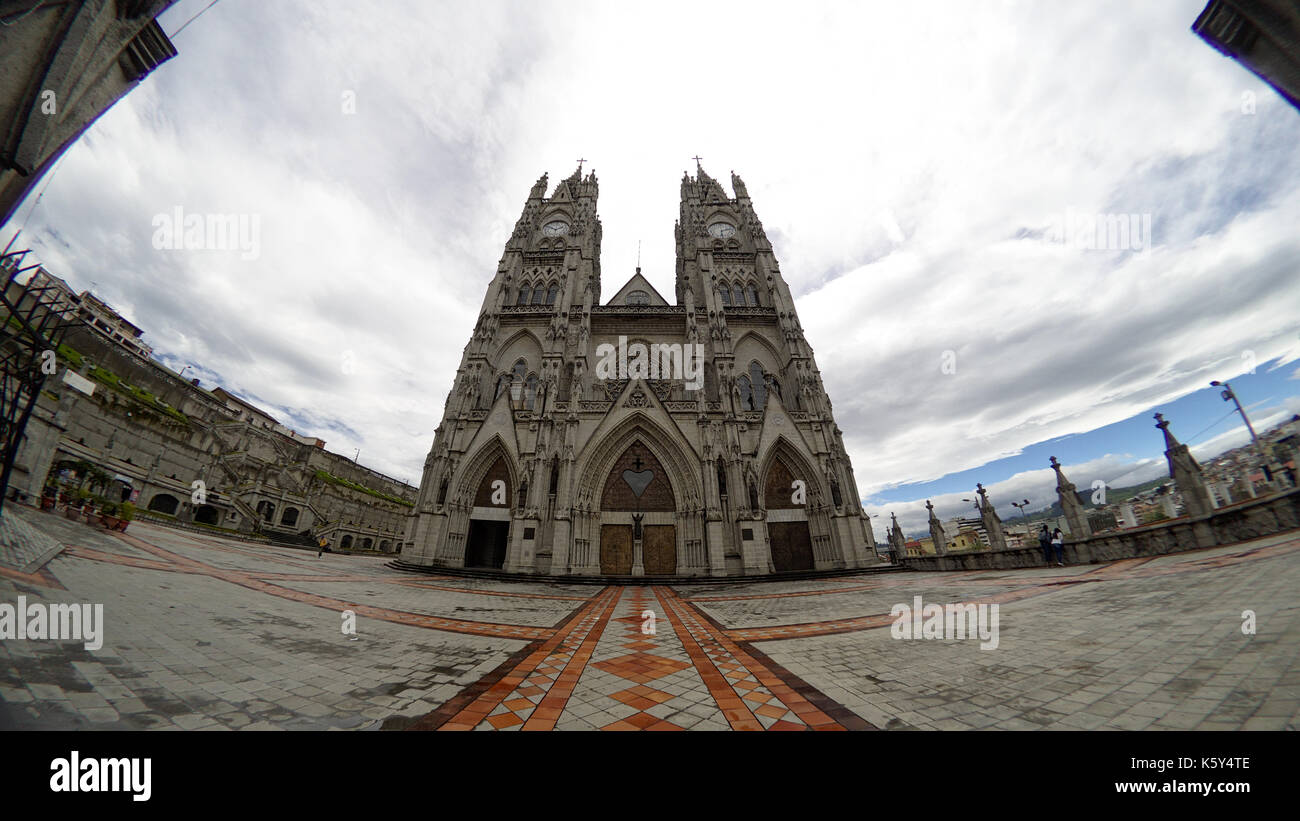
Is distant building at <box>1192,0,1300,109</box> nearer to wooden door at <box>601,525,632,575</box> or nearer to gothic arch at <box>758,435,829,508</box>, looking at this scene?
gothic arch at <box>758,435,829,508</box>

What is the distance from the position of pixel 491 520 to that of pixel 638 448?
7.37 meters

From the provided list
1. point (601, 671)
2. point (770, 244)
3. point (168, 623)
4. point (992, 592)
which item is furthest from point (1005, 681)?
point (770, 244)

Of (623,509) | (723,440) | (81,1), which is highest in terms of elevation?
(81,1)

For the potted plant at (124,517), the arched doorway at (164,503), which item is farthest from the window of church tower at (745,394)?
the arched doorway at (164,503)

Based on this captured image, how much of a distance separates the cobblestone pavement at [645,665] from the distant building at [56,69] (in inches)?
167

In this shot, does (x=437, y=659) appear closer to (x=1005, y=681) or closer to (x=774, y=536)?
(x=1005, y=681)

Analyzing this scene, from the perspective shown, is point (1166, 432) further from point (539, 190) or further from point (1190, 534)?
point (539, 190)

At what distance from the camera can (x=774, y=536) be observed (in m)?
16.6

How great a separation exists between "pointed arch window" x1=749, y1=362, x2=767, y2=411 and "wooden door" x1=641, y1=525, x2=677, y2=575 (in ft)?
25.1

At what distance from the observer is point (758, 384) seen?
1997cm

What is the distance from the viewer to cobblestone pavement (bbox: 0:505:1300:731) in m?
2.36

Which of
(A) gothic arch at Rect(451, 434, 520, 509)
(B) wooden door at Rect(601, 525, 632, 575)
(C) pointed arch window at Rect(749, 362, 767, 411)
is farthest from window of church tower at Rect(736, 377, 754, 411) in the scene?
(A) gothic arch at Rect(451, 434, 520, 509)

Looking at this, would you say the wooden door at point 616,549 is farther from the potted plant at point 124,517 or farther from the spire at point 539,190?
the spire at point 539,190
